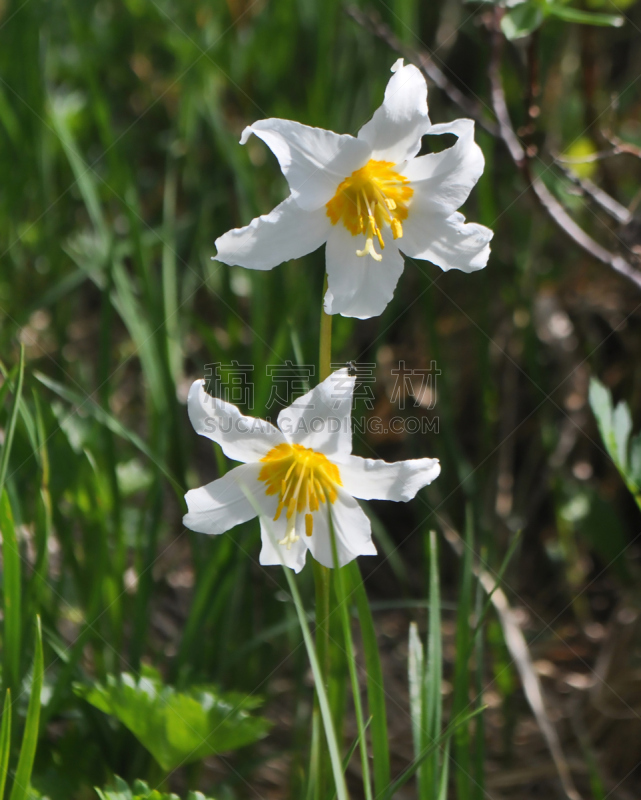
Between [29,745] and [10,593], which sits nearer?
[29,745]

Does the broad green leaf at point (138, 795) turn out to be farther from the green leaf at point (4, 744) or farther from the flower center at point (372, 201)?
the flower center at point (372, 201)

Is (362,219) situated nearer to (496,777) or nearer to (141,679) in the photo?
(141,679)

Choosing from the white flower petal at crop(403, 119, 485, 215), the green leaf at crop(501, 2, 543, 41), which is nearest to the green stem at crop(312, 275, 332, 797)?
the white flower petal at crop(403, 119, 485, 215)

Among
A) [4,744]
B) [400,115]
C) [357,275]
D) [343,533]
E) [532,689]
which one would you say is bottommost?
[532,689]

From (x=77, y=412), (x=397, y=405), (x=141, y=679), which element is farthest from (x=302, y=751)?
(x=397, y=405)

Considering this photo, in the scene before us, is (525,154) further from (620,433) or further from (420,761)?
(420,761)

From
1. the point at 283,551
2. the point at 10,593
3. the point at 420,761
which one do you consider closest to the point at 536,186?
the point at 283,551
